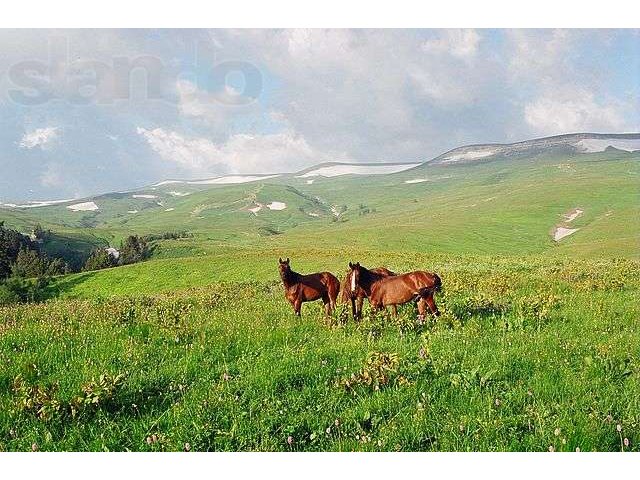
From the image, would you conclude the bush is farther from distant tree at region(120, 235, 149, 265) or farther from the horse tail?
the horse tail

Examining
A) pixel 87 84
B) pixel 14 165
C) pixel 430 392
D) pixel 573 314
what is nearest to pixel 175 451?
pixel 430 392

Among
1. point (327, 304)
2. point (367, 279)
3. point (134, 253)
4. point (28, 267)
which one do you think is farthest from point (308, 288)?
point (28, 267)

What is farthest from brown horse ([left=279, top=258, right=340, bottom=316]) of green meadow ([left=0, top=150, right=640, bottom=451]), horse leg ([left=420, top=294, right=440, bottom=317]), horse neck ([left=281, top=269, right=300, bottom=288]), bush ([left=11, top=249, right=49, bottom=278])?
bush ([left=11, top=249, right=49, bottom=278])

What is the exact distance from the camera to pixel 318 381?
6910 mm

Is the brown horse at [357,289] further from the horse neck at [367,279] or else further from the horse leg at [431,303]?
the horse leg at [431,303]

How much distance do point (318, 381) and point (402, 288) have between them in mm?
3531

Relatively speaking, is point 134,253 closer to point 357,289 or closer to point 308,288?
point 308,288

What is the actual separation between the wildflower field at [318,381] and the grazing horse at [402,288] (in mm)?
359

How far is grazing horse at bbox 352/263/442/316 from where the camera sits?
973cm

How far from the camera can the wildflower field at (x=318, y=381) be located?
5.72 meters

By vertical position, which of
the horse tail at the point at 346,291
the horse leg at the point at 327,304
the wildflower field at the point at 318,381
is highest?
the horse tail at the point at 346,291

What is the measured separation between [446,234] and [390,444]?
64.5 meters

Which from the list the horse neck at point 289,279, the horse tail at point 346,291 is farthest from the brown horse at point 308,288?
the horse tail at point 346,291

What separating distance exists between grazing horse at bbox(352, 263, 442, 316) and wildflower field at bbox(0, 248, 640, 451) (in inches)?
14.1
